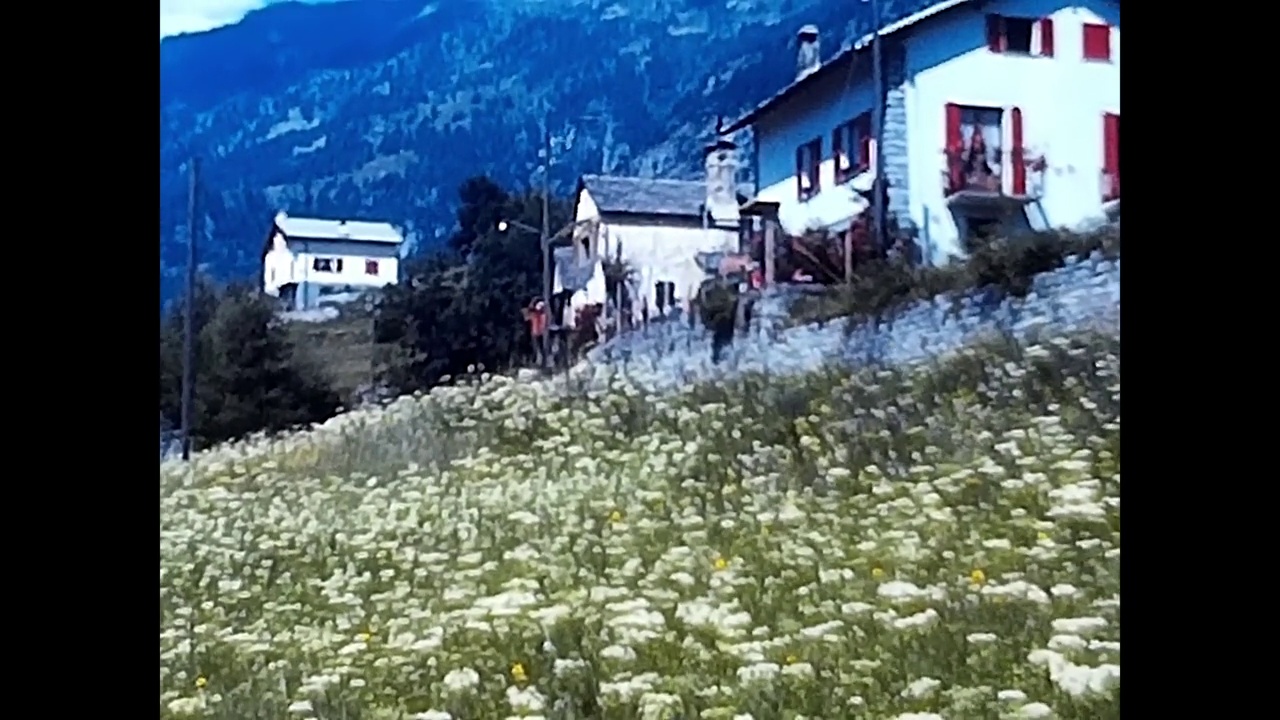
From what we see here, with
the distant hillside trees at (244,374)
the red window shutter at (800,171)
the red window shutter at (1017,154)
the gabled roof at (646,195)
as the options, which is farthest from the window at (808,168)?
the distant hillside trees at (244,374)

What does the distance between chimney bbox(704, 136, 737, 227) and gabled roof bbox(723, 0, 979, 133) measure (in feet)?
0.07

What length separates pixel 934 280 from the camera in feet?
5.15

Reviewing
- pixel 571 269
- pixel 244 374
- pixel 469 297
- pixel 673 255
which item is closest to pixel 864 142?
pixel 673 255

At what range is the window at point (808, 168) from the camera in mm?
1572

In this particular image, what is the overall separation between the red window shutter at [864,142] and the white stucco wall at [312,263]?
50 cm

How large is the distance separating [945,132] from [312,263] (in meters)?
0.68

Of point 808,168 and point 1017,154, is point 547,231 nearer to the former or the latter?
point 808,168

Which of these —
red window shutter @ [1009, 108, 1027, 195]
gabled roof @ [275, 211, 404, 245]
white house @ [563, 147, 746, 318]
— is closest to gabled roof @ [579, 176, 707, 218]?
white house @ [563, 147, 746, 318]

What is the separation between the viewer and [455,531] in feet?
5.11

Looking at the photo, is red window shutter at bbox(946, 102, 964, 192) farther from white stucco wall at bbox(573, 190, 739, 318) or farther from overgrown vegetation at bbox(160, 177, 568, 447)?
overgrown vegetation at bbox(160, 177, 568, 447)

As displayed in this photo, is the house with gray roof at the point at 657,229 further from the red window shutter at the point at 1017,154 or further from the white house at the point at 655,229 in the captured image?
the red window shutter at the point at 1017,154
